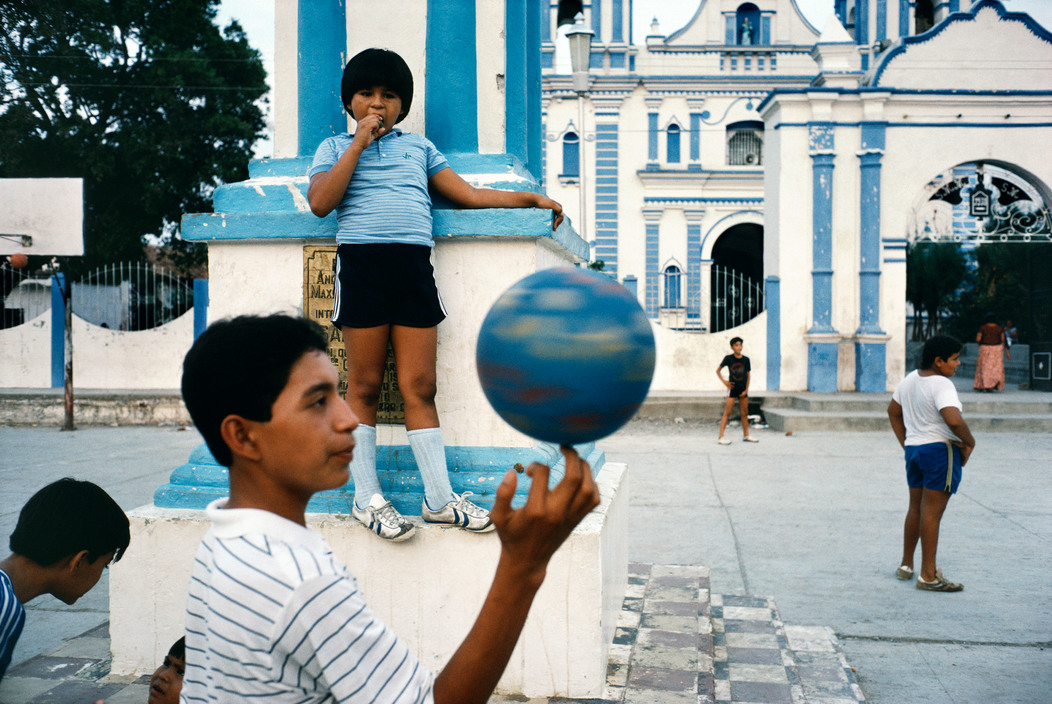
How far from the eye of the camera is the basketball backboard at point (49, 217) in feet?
28.7

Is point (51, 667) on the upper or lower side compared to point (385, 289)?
lower

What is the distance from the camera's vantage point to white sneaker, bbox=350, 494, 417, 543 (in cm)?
275

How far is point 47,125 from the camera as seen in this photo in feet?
60.6

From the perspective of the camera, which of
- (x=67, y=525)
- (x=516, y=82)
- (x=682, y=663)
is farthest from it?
(x=516, y=82)

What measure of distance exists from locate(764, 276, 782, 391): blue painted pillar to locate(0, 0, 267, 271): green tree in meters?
12.8

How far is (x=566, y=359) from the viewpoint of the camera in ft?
4.31

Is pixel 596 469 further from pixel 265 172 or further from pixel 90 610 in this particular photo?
pixel 90 610

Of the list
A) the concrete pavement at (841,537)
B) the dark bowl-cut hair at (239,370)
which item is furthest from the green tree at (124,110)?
the dark bowl-cut hair at (239,370)

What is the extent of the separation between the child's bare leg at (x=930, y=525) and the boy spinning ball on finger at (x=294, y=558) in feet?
13.6

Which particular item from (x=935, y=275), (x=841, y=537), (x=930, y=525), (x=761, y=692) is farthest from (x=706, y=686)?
(x=935, y=275)

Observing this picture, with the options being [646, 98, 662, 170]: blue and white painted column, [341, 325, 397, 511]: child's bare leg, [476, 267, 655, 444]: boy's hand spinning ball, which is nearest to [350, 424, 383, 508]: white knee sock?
[341, 325, 397, 511]: child's bare leg

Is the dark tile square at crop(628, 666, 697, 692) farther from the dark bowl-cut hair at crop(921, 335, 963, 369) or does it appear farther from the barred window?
the barred window

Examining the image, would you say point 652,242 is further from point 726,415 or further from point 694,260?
point 726,415

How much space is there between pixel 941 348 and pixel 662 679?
10.1 feet
